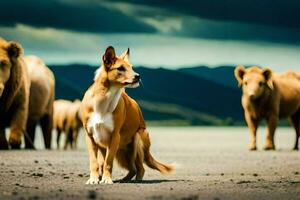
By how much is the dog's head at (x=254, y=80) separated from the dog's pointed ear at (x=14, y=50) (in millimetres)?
7213

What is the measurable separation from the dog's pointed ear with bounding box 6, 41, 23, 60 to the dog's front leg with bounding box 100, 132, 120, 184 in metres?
8.47

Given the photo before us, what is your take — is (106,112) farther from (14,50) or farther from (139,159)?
(14,50)

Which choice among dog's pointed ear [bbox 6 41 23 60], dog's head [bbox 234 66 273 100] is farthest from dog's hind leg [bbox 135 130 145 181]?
dog's head [bbox 234 66 273 100]

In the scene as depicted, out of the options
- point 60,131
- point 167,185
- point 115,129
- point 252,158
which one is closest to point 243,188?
point 167,185

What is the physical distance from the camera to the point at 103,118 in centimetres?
1054

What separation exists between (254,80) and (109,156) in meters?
13.7

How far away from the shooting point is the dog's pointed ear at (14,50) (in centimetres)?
1861

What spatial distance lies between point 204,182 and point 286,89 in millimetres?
15318

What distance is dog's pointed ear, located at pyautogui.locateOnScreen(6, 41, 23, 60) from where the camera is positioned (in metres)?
18.6

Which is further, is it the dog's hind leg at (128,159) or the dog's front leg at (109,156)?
the dog's hind leg at (128,159)

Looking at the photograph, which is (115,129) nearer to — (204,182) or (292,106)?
(204,182)

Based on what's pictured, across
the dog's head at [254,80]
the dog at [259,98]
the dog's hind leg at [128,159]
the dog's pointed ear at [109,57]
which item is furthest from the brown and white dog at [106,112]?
the dog's head at [254,80]

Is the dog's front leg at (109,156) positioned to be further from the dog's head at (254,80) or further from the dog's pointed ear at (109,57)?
the dog's head at (254,80)

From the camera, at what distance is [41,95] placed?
23.2 meters
